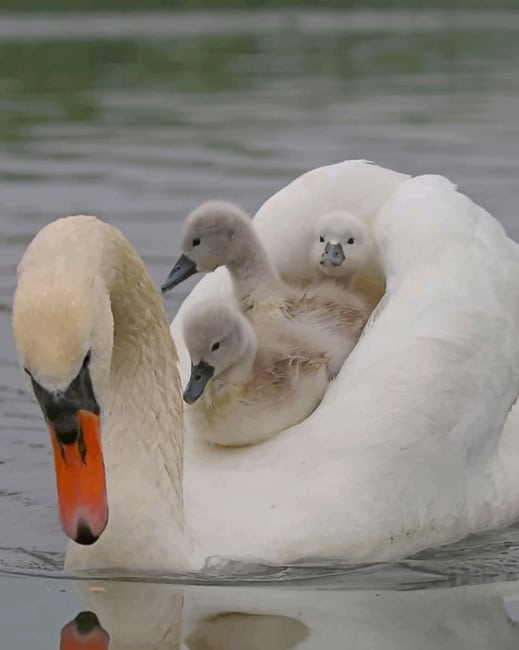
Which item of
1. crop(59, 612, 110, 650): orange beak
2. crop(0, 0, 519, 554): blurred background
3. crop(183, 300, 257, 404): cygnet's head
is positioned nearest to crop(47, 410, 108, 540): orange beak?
crop(59, 612, 110, 650): orange beak

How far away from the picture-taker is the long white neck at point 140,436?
5113 mm

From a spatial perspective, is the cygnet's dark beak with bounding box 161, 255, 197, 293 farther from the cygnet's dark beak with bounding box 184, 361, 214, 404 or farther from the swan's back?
the cygnet's dark beak with bounding box 184, 361, 214, 404

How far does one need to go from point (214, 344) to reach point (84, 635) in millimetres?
1127

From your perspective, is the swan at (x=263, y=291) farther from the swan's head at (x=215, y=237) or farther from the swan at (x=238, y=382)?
the swan at (x=238, y=382)

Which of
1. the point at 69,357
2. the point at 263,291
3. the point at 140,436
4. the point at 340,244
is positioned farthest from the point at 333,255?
the point at 69,357

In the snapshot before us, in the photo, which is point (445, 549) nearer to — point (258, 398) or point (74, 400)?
point (258, 398)

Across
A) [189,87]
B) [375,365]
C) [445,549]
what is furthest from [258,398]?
[189,87]

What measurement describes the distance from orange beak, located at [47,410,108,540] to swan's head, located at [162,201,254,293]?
6.35 feet

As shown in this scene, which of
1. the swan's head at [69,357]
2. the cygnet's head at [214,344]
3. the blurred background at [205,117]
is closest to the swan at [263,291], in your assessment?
the cygnet's head at [214,344]

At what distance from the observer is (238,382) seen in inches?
225

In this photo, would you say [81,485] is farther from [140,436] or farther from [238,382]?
[238,382]

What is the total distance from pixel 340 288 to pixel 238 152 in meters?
7.20

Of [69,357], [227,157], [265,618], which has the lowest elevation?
[227,157]

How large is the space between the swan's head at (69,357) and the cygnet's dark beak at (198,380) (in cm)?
101
